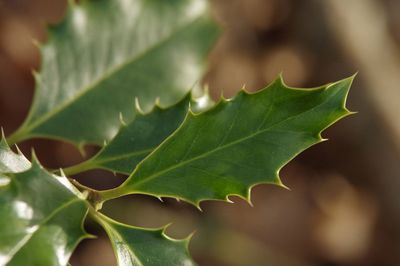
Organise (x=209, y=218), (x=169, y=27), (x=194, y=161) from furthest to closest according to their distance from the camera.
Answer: (x=209, y=218)
(x=169, y=27)
(x=194, y=161)

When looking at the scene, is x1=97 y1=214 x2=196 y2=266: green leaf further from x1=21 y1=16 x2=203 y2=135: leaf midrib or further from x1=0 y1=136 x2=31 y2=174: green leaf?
x1=21 y1=16 x2=203 y2=135: leaf midrib

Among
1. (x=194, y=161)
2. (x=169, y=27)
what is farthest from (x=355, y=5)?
(x=194, y=161)

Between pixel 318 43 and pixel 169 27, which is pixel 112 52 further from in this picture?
pixel 318 43

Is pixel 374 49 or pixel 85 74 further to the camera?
pixel 374 49

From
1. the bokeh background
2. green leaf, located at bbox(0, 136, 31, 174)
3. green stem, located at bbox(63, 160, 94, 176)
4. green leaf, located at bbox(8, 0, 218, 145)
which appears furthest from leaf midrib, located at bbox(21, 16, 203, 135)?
the bokeh background

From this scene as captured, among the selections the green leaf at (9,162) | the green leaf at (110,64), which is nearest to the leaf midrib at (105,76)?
the green leaf at (110,64)

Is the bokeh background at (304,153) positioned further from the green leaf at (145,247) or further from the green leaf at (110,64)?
the green leaf at (145,247)
